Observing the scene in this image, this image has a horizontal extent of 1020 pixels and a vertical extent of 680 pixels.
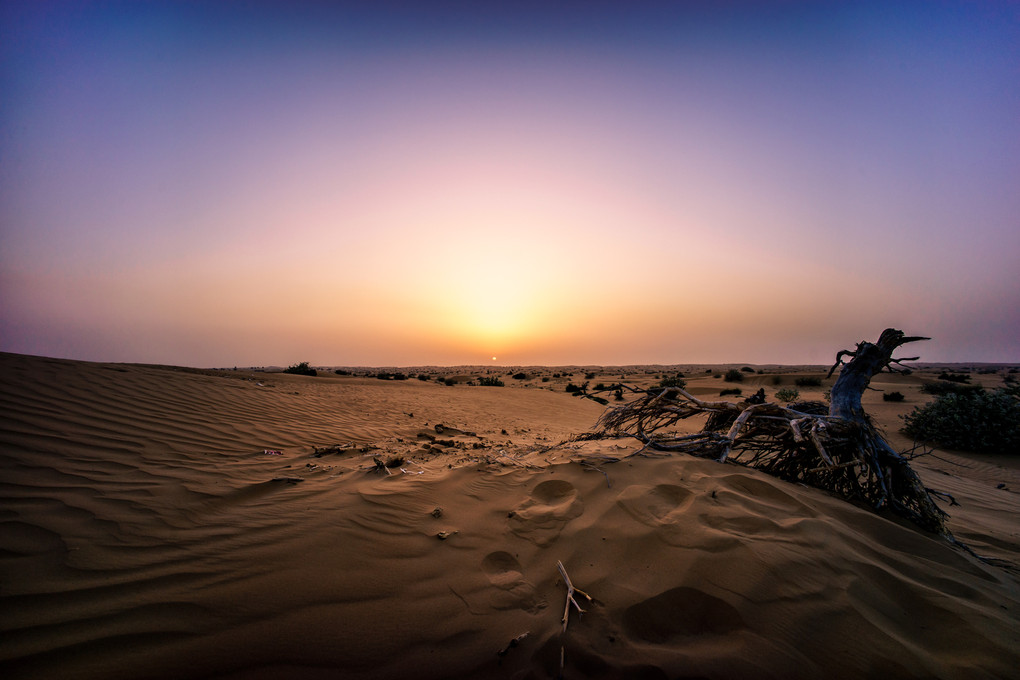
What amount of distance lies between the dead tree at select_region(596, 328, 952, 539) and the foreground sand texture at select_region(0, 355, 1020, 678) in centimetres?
33

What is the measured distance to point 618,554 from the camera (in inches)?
92.4

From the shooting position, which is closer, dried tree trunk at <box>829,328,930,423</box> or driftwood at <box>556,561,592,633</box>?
driftwood at <box>556,561,592,633</box>

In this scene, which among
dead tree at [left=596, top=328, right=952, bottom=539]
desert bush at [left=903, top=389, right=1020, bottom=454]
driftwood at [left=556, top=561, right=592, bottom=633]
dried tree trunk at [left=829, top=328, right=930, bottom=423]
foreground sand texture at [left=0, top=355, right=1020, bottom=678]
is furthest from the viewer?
desert bush at [left=903, top=389, right=1020, bottom=454]

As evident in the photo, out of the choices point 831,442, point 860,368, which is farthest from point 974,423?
point 831,442

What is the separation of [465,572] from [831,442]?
3.57 m

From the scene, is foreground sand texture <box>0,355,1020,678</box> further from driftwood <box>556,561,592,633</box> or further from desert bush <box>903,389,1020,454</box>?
desert bush <box>903,389,1020,454</box>

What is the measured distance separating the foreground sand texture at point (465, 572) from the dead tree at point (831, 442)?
0.33 meters

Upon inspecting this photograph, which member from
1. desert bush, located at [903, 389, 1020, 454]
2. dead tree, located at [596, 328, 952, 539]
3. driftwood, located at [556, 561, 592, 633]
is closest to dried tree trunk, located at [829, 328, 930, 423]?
dead tree, located at [596, 328, 952, 539]

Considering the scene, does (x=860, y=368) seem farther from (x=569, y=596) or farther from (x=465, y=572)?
(x=465, y=572)

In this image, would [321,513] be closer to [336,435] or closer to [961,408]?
[336,435]

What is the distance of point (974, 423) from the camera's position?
777 centimetres

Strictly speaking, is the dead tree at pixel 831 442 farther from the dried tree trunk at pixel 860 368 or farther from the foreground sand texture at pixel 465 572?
the foreground sand texture at pixel 465 572

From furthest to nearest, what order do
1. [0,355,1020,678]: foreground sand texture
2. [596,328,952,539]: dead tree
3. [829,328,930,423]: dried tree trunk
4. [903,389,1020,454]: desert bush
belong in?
[903,389,1020,454]: desert bush
[829,328,930,423]: dried tree trunk
[596,328,952,539]: dead tree
[0,355,1020,678]: foreground sand texture

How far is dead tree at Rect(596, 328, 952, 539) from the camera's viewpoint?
10.6 feet
